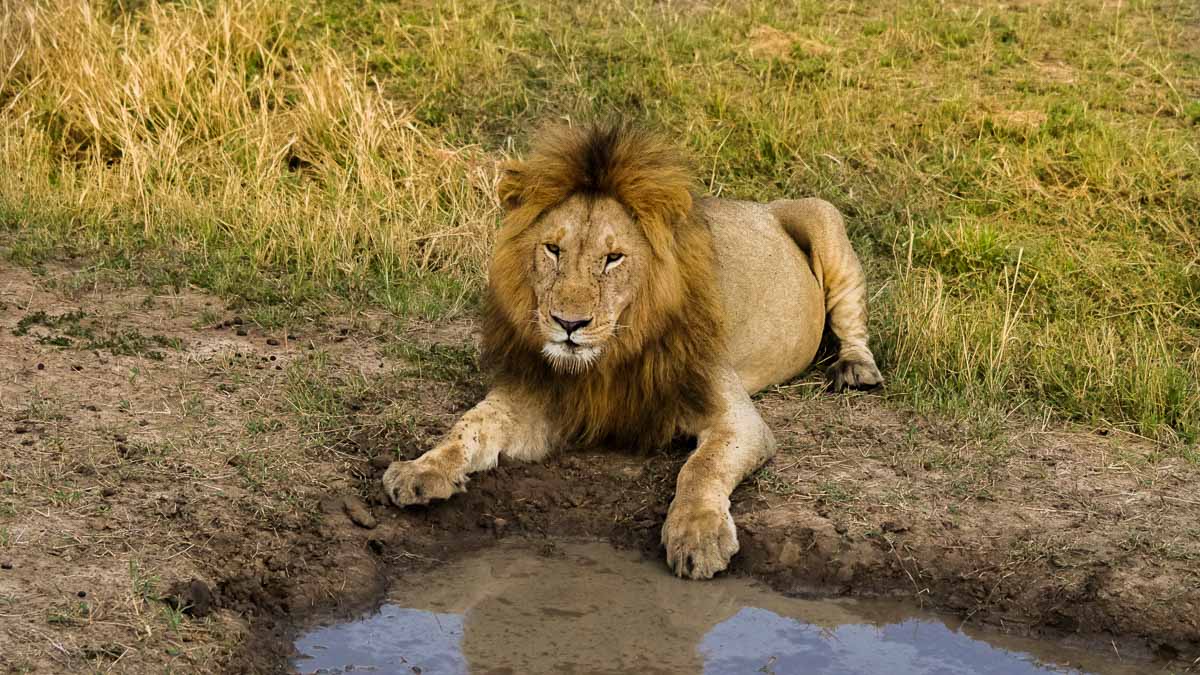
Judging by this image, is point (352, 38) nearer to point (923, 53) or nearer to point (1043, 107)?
point (923, 53)

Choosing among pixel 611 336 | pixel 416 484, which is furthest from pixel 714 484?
pixel 416 484

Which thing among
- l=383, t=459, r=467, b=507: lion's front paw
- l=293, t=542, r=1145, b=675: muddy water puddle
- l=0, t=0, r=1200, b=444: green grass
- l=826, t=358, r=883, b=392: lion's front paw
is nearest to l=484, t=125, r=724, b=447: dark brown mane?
l=383, t=459, r=467, b=507: lion's front paw

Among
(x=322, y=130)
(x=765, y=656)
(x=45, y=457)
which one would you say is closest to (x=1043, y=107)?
(x=322, y=130)

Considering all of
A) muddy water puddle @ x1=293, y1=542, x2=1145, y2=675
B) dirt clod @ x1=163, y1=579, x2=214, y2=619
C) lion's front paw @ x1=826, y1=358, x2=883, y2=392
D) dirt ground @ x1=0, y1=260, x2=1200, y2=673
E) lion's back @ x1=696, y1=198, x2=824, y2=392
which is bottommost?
muddy water puddle @ x1=293, y1=542, x2=1145, y2=675

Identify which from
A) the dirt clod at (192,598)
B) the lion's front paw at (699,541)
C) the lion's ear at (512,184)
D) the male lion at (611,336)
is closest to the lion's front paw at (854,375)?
the male lion at (611,336)

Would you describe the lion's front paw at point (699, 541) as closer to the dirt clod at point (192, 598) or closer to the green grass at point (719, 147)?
the dirt clod at point (192, 598)

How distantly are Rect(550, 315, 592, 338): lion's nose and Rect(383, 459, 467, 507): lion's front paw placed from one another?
0.58 meters

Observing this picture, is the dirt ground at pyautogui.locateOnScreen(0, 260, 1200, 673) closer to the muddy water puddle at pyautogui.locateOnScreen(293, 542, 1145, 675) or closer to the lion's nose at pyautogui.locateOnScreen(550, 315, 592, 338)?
the muddy water puddle at pyautogui.locateOnScreen(293, 542, 1145, 675)

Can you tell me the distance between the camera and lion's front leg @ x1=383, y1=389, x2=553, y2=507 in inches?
182

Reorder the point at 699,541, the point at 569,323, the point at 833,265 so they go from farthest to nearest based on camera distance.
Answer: the point at 833,265, the point at 569,323, the point at 699,541

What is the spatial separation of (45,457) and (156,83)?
391 cm

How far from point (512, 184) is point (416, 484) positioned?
39.1 inches

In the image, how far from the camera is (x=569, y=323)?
4613 millimetres

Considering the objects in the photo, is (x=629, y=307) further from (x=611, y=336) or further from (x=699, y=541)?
(x=699, y=541)
